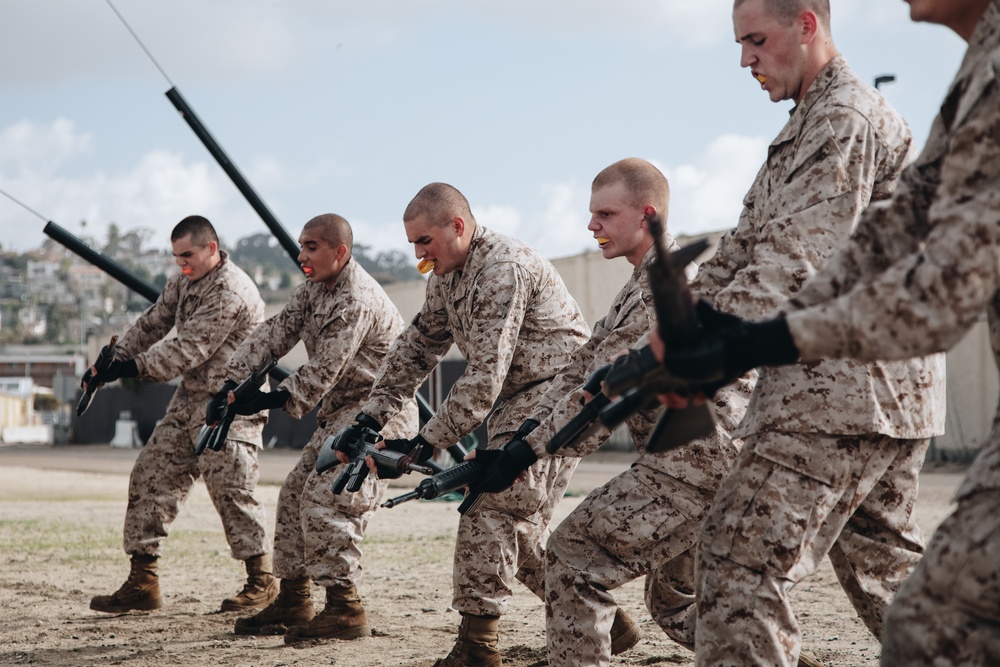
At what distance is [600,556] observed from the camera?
164 inches

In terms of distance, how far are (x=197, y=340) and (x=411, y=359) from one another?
229 centimetres

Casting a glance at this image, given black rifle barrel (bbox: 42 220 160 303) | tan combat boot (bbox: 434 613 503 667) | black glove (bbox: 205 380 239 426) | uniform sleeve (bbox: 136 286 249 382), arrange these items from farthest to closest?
black rifle barrel (bbox: 42 220 160 303)
uniform sleeve (bbox: 136 286 249 382)
black glove (bbox: 205 380 239 426)
tan combat boot (bbox: 434 613 503 667)

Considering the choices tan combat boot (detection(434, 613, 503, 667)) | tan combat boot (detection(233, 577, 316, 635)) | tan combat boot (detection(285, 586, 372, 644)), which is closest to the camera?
tan combat boot (detection(434, 613, 503, 667))

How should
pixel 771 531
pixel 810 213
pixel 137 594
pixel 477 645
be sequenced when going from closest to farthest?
pixel 771 531, pixel 810 213, pixel 477 645, pixel 137 594

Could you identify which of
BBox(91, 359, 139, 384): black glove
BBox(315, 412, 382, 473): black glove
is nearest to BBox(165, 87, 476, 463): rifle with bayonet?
BBox(91, 359, 139, 384): black glove

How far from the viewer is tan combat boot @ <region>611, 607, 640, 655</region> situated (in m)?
5.68

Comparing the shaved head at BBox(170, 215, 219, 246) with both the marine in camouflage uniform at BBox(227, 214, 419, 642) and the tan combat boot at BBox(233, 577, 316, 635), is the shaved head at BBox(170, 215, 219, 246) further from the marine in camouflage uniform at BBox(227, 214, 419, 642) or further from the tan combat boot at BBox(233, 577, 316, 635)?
the tan combat boot at BBox(233, 577, 316, 635)

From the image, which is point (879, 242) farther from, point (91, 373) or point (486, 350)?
point (91, 373)

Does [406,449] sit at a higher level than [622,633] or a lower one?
higher

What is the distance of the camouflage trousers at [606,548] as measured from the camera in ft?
13.5

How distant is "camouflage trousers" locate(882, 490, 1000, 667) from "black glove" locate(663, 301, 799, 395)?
1.45ft

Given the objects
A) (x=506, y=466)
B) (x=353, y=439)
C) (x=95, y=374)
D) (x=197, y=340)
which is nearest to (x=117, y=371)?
(x=95, y=374)

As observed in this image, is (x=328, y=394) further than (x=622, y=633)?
Yes

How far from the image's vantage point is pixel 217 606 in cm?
777
